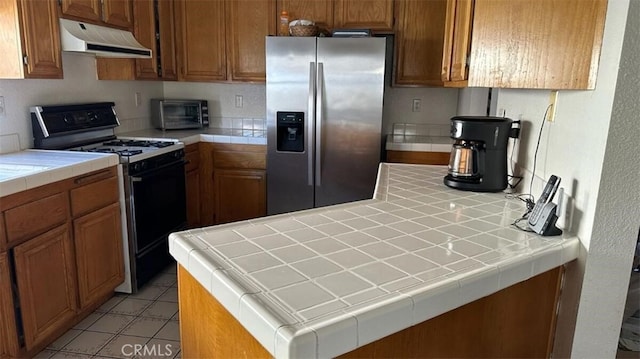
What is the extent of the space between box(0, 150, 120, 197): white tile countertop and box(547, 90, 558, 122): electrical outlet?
82.8 inches

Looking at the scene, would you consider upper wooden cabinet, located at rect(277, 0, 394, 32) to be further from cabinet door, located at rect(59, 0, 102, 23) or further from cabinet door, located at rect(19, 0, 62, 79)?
cabinet door, located at rect(19, 0, 62, 79)

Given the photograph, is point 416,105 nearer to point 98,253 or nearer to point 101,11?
point 101,11

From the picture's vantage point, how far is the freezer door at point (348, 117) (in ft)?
10.0

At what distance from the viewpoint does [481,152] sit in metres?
1.76

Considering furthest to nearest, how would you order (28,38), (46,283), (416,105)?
(416,105) → (28,38) → (46,283)

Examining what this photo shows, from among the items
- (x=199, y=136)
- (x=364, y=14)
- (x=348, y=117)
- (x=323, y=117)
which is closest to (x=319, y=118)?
(x=323, y=117)

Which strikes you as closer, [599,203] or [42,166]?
[599,203]

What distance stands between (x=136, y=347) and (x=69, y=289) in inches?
18.4

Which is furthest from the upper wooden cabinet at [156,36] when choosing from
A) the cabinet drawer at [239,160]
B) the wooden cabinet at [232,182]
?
the cabinet drawer at [239,160]

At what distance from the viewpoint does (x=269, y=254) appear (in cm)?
110

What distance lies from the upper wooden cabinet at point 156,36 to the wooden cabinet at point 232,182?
27.0 inches

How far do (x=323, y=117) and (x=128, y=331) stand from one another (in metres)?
1.83

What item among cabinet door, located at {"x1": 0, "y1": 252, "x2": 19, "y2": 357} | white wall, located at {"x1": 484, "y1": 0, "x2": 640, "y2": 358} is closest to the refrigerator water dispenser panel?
cabinet door, located at {"x1": 0, "y1": 252, "x2": 19, "y2": 357}

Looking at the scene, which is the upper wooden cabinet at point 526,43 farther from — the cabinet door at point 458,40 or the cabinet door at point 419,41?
the cabinet door at point 419,41
